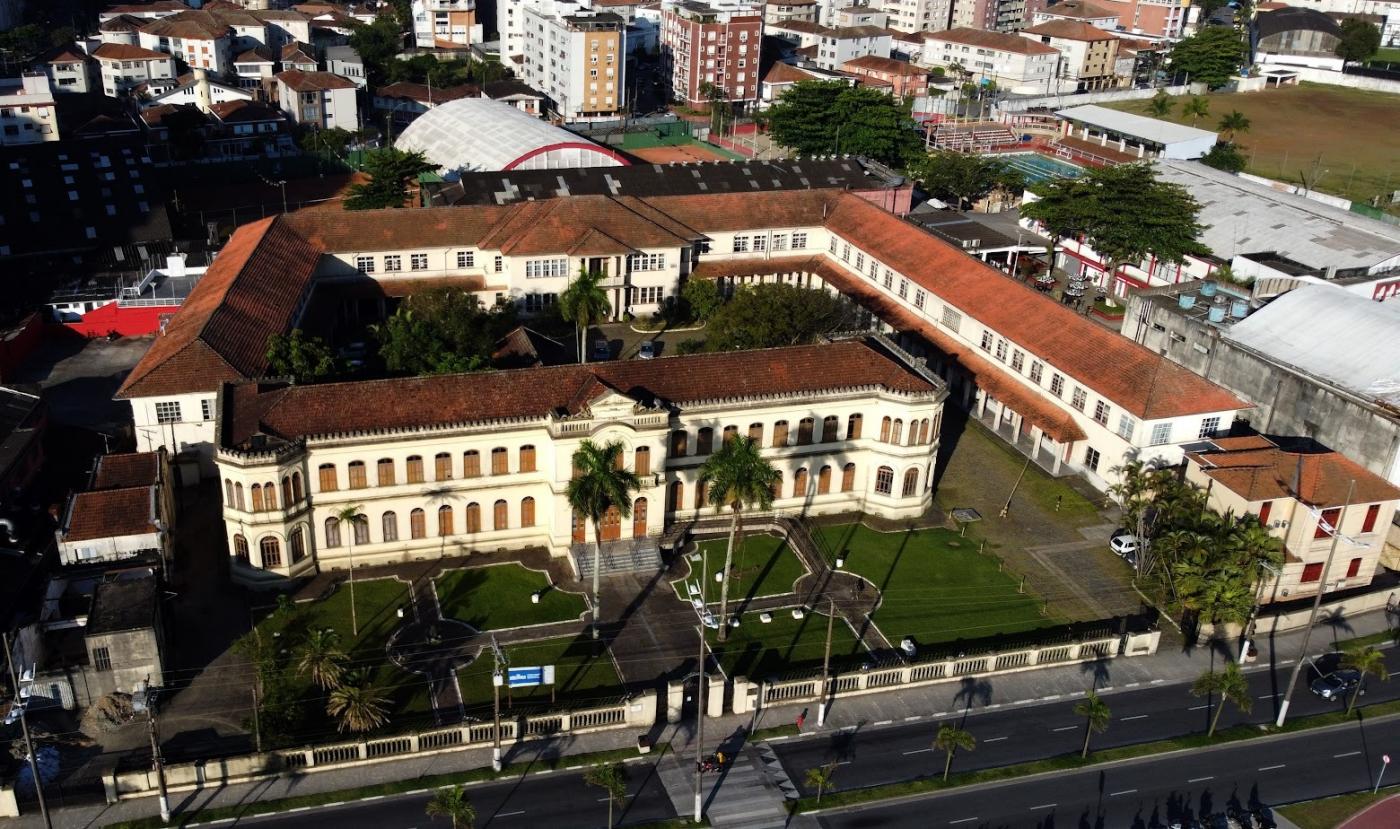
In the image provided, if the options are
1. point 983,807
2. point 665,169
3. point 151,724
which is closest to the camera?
point 151,724

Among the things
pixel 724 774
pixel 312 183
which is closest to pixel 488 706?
pixel 724 774

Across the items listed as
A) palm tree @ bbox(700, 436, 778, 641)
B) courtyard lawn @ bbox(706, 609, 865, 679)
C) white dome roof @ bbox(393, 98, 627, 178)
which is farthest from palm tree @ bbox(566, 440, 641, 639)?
white dome roof @ bbox(393, 98, 627, 178)

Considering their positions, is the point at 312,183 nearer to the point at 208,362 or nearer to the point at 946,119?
the point at 208,362

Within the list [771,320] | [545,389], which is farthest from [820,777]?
[771,320]

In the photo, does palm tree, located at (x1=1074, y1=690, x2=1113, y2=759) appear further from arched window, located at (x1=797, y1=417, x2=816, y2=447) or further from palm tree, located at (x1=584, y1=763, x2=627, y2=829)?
arched window, located at (x1=797, y1=417, x2=816, y2=447)

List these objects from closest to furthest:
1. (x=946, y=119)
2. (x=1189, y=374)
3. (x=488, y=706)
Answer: (x=488, y=706)
(x=1189, y=374)
(x=946, y=119)

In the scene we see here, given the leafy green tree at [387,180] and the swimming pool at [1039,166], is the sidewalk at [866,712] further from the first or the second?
the swimming pool at [1039,166]

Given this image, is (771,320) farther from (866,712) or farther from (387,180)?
(387,180)
